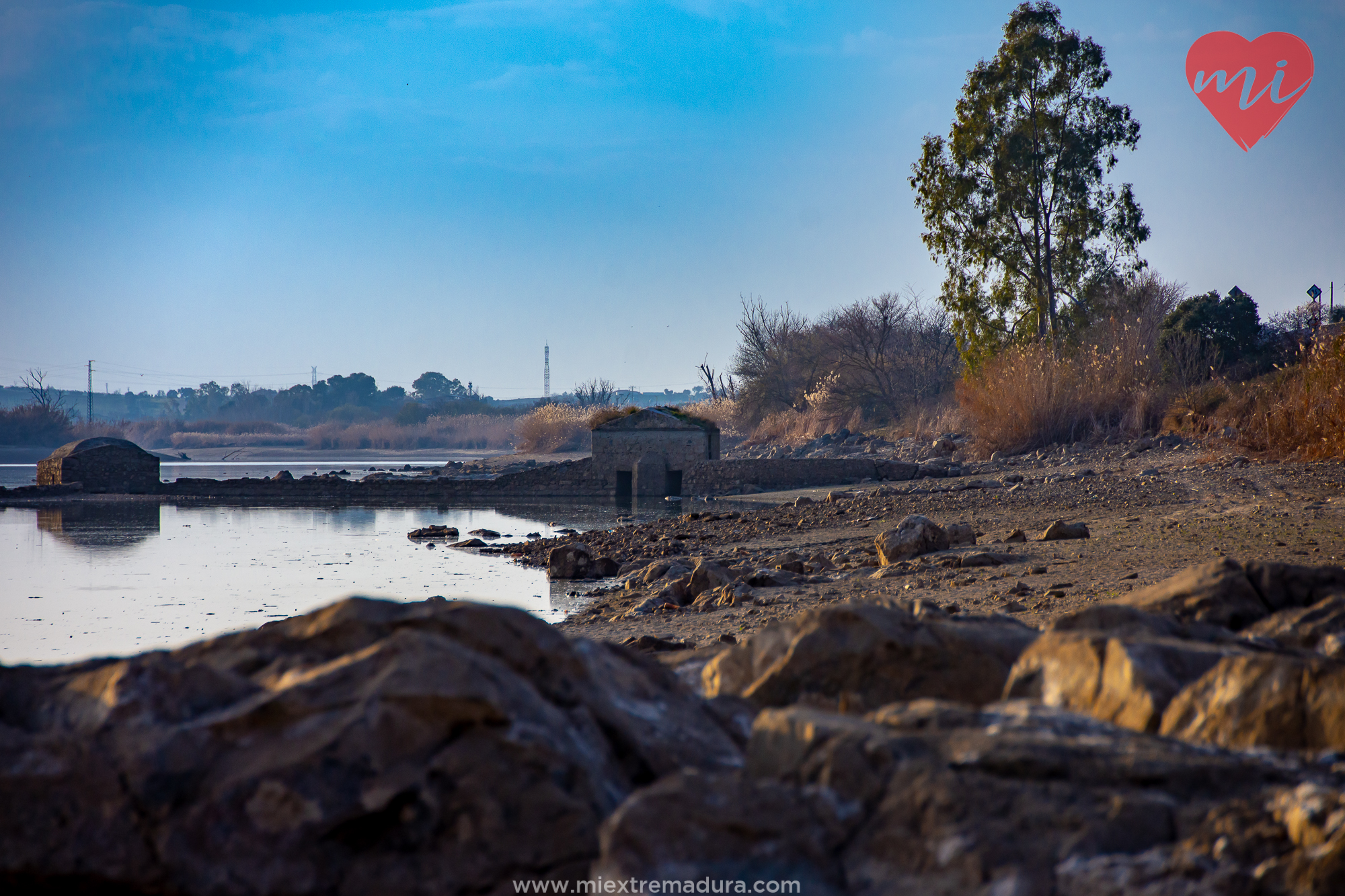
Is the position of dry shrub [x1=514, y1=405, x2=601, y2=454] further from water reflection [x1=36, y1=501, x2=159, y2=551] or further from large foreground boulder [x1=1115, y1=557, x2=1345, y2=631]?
large foreground boulder [x1=1115, y1=557, x2=1345, y2=631]

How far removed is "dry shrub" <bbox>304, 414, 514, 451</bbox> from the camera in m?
62.5

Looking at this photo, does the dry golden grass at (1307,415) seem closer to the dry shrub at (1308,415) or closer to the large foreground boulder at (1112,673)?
the dry shrub at (1308,415)

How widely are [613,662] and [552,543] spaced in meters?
10.7

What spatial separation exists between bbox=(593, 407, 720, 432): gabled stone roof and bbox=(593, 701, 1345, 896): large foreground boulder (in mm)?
21342

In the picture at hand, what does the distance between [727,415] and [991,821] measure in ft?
128

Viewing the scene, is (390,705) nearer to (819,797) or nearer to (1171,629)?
(819,797)

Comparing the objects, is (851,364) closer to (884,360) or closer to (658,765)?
(884,360)

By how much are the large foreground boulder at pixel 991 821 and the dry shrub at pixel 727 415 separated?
114 feet

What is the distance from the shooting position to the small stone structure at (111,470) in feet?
84.2

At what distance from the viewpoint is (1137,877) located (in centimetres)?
124

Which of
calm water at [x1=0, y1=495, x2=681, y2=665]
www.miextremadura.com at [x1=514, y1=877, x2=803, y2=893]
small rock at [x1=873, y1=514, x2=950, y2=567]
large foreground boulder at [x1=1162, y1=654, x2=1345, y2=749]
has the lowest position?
calm water at [x1=0, y1=495, x2=681, y2=665]

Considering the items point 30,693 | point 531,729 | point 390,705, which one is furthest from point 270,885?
point 30,693

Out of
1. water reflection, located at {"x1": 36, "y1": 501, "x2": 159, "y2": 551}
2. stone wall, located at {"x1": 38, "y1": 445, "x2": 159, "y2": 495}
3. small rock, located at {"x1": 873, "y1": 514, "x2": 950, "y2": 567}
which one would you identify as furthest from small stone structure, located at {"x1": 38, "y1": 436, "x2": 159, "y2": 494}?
small rock, located at {"x1": 873, "y1": 514, "x2": 950, "y2": 567}

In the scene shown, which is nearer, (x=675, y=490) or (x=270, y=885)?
(x=270, y=885)
